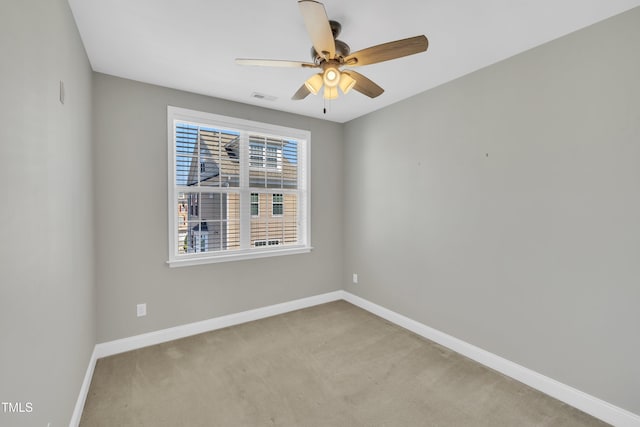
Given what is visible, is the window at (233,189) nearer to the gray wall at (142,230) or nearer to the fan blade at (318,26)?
the gray wall at (142,230)

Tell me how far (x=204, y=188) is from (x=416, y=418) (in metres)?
Result: 2.85

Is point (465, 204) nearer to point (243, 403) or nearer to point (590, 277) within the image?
point (590, 277)

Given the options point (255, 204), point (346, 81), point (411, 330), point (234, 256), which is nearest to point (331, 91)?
point (346, 81)

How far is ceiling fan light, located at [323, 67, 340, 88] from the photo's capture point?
186cm

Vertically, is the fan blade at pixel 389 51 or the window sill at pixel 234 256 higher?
the fan blade at pixel 389 51

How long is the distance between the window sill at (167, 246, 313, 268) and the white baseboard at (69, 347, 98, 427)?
3.23 ft

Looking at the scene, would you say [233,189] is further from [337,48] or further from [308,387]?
[308,387]

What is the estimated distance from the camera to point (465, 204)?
8.89ft

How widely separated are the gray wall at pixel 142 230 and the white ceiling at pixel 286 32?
0.29 m

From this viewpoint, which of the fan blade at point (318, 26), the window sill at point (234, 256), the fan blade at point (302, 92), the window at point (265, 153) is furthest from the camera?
the window at point (265, 153)

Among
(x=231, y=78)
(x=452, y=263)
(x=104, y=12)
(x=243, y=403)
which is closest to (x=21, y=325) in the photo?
(x=243, y=403)

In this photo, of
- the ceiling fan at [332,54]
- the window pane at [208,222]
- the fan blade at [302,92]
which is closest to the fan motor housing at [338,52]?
the ceiling fan at [332,54]

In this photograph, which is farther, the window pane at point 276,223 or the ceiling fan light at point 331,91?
the window pane at point 276,223

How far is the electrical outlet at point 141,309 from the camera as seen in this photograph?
9.22 feet
